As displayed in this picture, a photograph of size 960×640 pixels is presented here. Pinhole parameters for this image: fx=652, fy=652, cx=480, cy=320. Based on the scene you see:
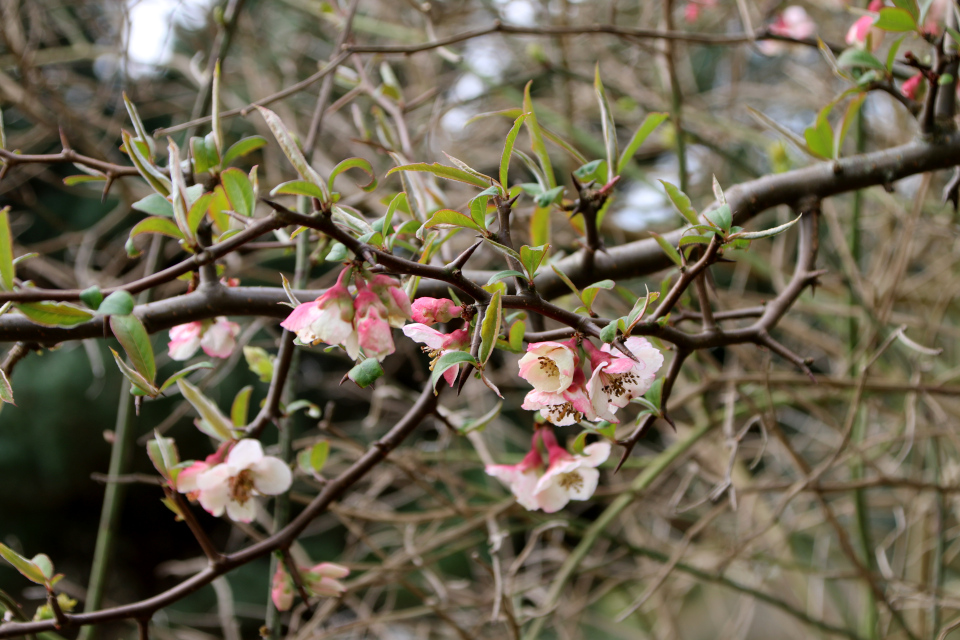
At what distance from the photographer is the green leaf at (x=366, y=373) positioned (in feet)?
1.32

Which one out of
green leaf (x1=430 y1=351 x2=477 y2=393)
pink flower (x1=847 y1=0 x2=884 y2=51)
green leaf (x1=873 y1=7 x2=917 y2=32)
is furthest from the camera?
pink flower (x1=847 y1=0 x2=884 y2=51)

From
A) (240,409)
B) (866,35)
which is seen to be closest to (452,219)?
(240,409)

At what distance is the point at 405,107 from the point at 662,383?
21.4 inches

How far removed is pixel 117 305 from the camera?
0.38m

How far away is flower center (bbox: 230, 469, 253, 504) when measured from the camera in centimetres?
58

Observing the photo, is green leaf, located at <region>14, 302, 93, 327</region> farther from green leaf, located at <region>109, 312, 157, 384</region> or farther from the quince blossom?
the quince blossom

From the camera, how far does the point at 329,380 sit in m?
2.19

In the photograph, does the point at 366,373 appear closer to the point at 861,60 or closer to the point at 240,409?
the point at 240,409

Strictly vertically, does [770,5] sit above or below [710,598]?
above

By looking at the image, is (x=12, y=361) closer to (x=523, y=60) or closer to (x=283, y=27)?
(x=523, y=60)

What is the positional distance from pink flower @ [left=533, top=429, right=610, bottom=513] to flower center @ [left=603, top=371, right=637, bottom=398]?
5.4 inches

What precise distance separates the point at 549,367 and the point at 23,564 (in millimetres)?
456

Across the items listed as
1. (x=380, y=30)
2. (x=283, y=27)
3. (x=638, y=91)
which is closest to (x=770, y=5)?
(x=638, y=91)

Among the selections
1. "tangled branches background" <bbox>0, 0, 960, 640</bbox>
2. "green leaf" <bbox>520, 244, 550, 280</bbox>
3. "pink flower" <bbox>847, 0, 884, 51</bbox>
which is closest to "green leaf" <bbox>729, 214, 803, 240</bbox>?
"tangled branches background" <bbox>0, 0, 960, 640</bbox>
